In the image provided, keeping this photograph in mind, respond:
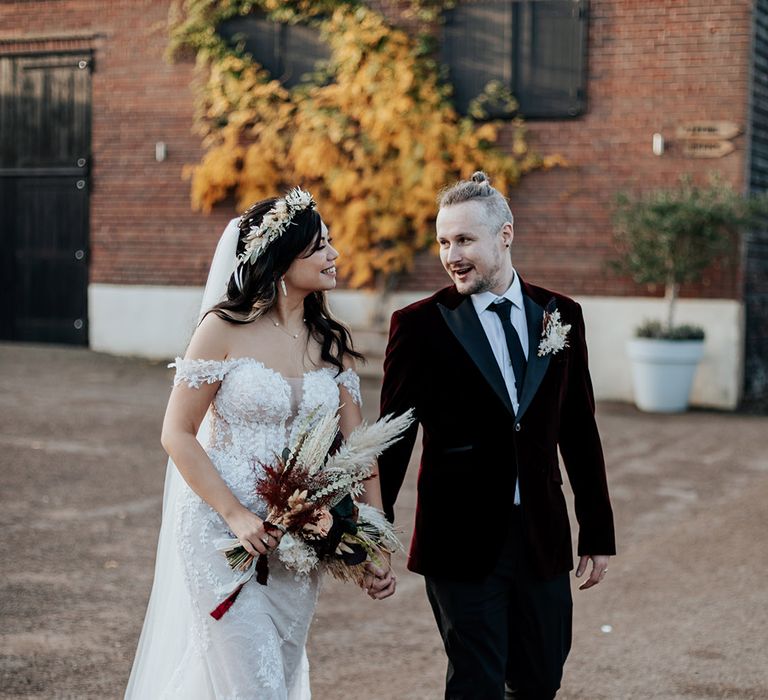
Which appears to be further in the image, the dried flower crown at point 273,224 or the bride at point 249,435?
the dried flower crown at point 273,224

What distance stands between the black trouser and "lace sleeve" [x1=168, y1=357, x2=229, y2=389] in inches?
33.7

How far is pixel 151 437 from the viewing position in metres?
10.6

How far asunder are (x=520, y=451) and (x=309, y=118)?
11.4 metres

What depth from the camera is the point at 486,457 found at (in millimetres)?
3453

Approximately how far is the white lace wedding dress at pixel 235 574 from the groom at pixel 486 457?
0.32m

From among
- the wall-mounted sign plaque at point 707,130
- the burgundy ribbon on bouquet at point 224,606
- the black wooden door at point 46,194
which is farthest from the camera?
the black wooden door at point 46,194

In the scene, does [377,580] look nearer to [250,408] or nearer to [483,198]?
[250,408]

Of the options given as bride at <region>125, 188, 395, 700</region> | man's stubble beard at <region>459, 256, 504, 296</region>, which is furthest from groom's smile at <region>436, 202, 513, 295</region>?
bride at <region>125, 188, 395, 700</region>

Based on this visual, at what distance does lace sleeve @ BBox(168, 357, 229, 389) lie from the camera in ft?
11.2

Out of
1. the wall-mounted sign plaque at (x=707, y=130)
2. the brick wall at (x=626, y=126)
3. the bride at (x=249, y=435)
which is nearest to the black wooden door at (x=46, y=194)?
the brick wall at (x=626, y=126)

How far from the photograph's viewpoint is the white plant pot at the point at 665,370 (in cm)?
1264

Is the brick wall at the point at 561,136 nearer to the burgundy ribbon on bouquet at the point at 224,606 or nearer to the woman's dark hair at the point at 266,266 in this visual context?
the woman's dark hair at the point at 266,266

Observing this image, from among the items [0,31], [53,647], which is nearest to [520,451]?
[53,647]

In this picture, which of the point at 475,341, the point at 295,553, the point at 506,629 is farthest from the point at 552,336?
the point at 295,553
